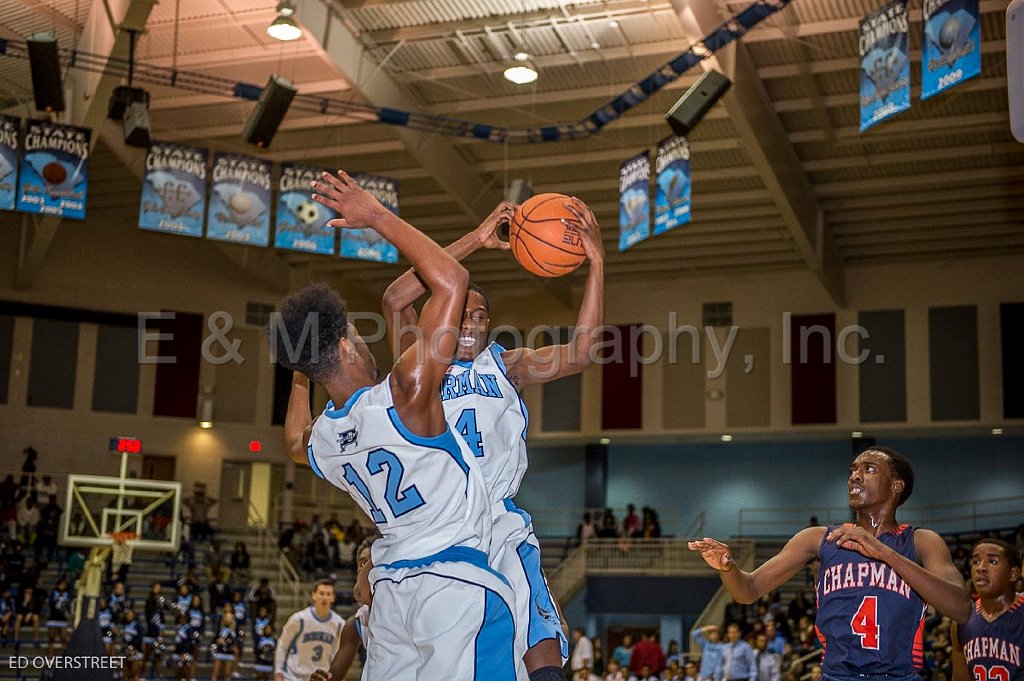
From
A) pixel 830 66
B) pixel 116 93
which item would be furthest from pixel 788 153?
pixel 116 93

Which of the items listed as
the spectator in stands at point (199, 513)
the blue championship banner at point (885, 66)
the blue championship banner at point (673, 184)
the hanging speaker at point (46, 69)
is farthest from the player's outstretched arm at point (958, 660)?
the spectator in stands at point (199, 513)

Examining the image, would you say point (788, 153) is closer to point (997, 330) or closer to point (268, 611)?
point (997, 330)

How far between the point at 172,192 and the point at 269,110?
2.12 meters

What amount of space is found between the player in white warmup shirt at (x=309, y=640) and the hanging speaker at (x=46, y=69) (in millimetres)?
7720

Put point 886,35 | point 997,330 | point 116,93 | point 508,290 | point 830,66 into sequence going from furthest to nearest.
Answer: point 508,290, point 997,330, point 830,66, point 116,93, point 886,35

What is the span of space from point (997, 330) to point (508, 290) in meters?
11.4

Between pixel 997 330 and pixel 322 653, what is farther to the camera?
pixel 997 330

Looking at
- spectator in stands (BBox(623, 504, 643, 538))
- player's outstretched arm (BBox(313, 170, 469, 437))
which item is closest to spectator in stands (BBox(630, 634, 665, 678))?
spectator in stands (BBox(623, 504, 643, 538))

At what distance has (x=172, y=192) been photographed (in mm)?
16344

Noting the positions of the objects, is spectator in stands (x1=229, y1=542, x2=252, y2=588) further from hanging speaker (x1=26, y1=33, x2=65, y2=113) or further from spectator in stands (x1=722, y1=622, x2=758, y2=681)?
hanging speaker (x1=26, y1=33, x2=65, y2=113)

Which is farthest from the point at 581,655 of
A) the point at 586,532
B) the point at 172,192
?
the point at 172,192

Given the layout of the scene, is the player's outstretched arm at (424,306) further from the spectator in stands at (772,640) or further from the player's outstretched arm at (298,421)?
the spectator in stands at (772,640)

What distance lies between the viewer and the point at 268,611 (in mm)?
21125

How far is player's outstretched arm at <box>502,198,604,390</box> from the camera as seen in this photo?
5.21m
